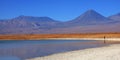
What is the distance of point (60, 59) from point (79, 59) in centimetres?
150

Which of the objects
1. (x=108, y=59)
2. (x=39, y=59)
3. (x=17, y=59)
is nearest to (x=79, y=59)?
(x=108, y=59)

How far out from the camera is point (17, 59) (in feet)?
73.6

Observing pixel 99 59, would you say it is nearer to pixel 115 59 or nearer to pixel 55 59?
pixel 115 59

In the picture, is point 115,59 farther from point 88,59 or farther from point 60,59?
point 60,59

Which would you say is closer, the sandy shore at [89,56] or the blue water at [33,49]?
the sandy shore at [89,56]

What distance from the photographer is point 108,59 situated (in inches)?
703

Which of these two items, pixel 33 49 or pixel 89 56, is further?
pixel 33 49

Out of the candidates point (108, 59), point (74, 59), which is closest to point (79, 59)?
point (74, 59)

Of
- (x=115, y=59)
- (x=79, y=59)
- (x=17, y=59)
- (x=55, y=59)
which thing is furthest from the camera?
(x=17, y=59)

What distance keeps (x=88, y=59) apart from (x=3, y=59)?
677cm

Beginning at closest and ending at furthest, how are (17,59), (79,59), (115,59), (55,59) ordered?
(115,59), (79,59), (55,59), (17,59)

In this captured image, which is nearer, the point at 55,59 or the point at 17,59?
the point at 55,59

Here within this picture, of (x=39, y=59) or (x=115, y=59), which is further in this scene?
(x=39, y=59)

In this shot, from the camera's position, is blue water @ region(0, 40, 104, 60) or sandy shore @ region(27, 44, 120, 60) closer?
sandy shore @ region(27, 44, 120, 60)
